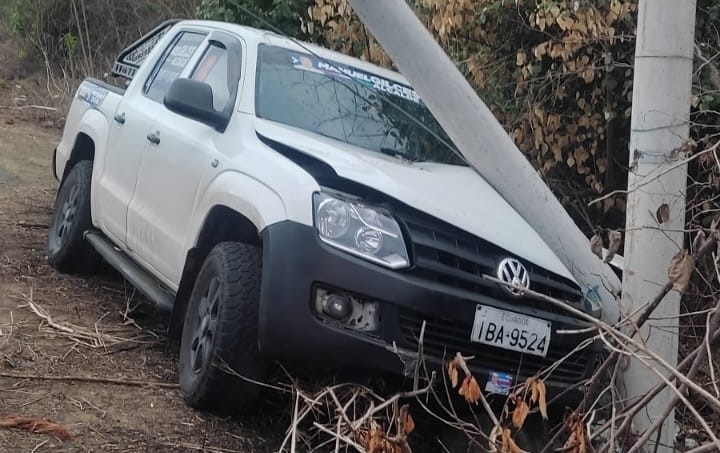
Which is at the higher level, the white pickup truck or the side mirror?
the side mirror

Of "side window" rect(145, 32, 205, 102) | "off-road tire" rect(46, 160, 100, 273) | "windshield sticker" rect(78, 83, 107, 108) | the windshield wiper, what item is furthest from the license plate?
"windshield sticker" rect(78, 83, 107, 108)

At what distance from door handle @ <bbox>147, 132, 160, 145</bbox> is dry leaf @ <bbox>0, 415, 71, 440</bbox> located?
1.77m

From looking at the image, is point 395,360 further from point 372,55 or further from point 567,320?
point 372,55

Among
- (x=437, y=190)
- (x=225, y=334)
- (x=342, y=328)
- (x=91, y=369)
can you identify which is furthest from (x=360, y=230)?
(x=91, y=369)

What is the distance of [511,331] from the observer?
356 cm

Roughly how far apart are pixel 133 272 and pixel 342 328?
198cm

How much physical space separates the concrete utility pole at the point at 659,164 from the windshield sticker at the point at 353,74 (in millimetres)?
1503

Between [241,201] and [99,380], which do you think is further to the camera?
[99,380]

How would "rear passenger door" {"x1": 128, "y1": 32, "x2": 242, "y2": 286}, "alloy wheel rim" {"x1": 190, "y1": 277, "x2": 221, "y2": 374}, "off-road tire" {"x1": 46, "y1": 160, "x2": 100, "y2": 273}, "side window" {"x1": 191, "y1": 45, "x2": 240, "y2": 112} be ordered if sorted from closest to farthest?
"alloy wheel rim" {"x1": 190, "y1": 277, "x2": 221, "y2": 374} → "rear passenger door" {"x1": 128, "y1": 32, "x2": 242, "y2": 286} → "side window" {"x1": 191, "y1": 45, "x2": 240, "y2": 112} → "off-road tire" {"x1": 46, "y1": 160, "x2": 100, "y2": 273}

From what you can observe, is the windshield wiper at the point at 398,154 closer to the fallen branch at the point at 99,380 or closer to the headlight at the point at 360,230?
the headlight at the point at 360,230

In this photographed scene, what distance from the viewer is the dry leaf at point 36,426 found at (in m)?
3.59

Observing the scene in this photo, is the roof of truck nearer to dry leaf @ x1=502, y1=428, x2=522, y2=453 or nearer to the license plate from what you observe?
the license plate

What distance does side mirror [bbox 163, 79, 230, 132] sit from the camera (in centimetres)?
431

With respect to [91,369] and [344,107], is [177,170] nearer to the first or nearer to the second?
[344,107]
